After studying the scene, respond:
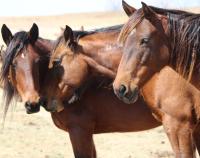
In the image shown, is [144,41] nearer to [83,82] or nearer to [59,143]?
[83,82]

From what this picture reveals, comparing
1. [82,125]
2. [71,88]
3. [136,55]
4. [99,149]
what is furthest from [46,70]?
[99,149]

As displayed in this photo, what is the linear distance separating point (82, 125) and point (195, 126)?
48.5 inches

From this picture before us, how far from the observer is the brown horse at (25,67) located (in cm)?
475

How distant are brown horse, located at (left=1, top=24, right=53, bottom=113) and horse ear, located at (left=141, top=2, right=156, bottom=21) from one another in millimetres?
1534

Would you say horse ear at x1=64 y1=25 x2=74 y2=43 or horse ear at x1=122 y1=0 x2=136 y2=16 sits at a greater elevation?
horse ear at x1=122 y1=0 x2=136 y2=16

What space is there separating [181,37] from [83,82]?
5.01 ft

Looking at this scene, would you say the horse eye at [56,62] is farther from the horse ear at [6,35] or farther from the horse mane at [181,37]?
the horse mane at [181,37]

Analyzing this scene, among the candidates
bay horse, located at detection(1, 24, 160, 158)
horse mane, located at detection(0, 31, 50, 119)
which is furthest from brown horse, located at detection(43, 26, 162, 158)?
horse mane, located at detection(0, 31, 50, 119)

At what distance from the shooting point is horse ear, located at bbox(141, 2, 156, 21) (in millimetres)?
3707

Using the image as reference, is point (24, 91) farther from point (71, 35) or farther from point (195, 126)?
point (195, 126)

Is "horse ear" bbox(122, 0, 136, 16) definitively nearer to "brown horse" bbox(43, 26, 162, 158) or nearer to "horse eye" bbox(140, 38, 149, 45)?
"horse eye" bbox(140, 38, 149, 45)

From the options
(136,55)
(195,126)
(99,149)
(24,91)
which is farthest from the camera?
(99,149)

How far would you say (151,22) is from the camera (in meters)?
3.72

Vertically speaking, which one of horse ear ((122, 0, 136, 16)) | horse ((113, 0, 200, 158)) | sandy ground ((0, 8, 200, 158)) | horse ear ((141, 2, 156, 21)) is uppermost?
horse ear ((141, 2, 156, 21))
